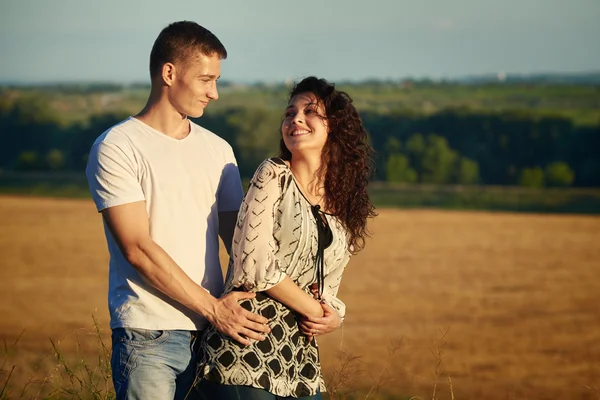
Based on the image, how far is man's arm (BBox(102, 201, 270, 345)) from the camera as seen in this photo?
3020 millimetres

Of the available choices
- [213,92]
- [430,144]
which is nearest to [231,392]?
[213,92]

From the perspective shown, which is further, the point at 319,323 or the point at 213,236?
the point at 213,236

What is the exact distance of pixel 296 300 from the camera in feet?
10.1

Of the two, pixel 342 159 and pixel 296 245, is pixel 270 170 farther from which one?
pixel 342 159

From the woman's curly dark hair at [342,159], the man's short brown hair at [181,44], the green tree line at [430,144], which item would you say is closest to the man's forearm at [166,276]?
the woman's curly dark hair at [342,159]

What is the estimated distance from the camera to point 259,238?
9.95 ft

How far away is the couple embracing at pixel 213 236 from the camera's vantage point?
3031mm

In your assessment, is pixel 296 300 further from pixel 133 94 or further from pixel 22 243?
pixel 133 94

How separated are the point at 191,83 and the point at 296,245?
2.38 feet

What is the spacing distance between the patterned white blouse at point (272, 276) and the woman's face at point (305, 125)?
0.16 metres

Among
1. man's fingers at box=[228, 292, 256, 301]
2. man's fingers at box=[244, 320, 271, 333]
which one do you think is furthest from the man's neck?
man's fingers at box=[244, 320, 271, 333]

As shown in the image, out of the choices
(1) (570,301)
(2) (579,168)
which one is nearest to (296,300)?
(1) (570,301)

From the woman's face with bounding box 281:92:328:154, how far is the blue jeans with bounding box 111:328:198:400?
2.58 feet

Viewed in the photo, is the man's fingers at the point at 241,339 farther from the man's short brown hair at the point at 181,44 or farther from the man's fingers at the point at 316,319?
the man's short brown hair at the point at 181,44
